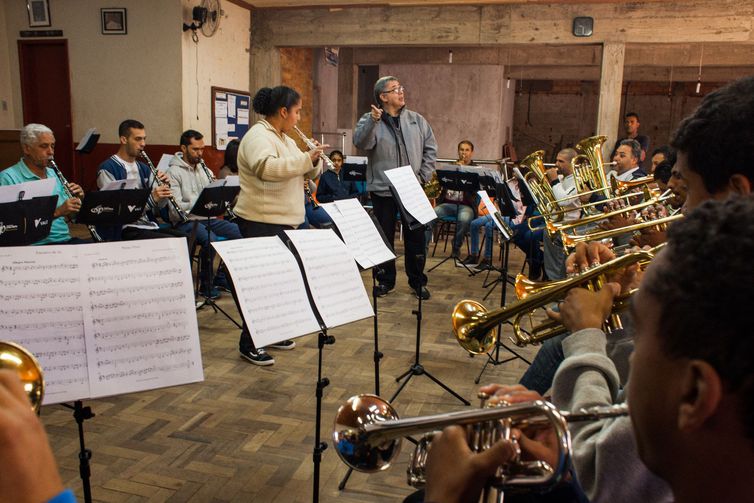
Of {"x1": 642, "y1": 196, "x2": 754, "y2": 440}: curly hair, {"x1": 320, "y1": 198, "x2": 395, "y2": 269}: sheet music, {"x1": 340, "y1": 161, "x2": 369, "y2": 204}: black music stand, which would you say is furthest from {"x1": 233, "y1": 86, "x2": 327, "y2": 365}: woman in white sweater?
{"x1": 340, "y1": 161, "x2": 369, "y2": 204}: black music stand

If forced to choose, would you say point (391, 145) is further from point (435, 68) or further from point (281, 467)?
point (435, 68)

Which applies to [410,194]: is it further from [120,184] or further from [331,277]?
[120,184]

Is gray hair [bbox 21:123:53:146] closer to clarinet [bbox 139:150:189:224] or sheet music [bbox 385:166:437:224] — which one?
clarinet [bbox 139:150:189:224]

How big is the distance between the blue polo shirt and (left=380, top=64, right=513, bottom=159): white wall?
812cm

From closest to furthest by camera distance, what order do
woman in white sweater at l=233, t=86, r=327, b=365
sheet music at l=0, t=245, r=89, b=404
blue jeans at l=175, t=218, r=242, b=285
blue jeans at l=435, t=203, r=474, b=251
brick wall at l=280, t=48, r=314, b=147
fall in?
1. sheet music at l=0, t=245, r=89, b=404
2. woman in white sweater at l=233, t=86, r=327, b=365
3. blue jeans at l=175, t=218, r=242, b=285
4. blue jeans at l=435, t=203, r=474, b=251
5. brick wall at l=280, t=48, r=314, b=147

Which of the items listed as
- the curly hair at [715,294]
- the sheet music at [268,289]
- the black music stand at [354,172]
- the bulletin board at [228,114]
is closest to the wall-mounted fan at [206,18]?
the bulletin board at [228,114]

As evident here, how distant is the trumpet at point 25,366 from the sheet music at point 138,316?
0.41m

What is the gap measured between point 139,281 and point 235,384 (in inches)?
74.6

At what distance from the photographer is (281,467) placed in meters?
2.59

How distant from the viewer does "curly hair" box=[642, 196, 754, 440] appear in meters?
0.71

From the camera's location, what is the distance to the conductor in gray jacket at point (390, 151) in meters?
5.25

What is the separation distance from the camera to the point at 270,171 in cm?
355

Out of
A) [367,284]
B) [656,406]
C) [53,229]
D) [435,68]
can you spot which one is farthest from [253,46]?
[656,406]

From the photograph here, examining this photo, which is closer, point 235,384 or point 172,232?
point 235,384
